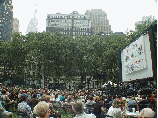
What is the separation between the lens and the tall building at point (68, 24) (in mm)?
108188

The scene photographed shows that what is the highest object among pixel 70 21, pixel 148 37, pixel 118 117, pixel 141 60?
pixel 70 21

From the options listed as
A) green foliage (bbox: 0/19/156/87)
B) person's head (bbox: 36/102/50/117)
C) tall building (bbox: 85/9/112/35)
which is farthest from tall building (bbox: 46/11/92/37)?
person's head (bbox: 36/102/50/117)

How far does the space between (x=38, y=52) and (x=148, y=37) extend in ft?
100

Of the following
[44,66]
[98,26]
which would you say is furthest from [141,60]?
[98,26]

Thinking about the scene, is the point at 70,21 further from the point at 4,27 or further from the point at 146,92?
the point at 146,92

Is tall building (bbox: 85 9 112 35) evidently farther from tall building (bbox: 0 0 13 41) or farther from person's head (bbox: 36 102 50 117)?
person's head (bbox: 36 102 50 117)

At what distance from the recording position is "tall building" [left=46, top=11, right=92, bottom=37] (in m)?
108

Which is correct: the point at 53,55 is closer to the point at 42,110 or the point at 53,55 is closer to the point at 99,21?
the point at 42,110

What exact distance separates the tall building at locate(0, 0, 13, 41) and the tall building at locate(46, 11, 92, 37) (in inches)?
2335

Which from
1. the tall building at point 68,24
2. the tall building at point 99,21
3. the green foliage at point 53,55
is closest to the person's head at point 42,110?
the green foliage at point 53,55

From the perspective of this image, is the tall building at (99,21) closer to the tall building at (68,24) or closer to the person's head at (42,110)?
the tall building at (68,24)

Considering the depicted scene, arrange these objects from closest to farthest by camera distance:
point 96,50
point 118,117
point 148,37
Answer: point 118,117, point 148,37, point 96,50

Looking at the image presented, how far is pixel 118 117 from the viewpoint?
6.42 m

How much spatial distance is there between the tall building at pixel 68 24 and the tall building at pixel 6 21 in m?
59.3
